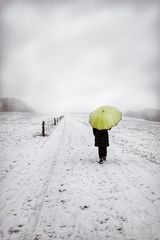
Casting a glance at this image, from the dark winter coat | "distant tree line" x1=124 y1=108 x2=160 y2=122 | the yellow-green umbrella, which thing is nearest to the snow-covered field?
the dark winter coat

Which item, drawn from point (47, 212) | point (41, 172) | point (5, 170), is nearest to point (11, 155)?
point (5, 170)

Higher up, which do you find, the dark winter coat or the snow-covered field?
the dark winter coat

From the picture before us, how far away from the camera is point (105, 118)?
8.48 metres

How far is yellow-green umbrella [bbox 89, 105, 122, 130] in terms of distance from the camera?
843 centimetres

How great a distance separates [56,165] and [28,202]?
3.69 metres

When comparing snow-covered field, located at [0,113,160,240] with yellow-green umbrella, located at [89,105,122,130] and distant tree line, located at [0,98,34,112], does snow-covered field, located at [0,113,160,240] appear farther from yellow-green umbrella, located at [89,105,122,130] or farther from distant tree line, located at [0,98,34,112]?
distant tree line, located at [0,98,34,112]

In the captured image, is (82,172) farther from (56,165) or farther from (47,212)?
(47,212)

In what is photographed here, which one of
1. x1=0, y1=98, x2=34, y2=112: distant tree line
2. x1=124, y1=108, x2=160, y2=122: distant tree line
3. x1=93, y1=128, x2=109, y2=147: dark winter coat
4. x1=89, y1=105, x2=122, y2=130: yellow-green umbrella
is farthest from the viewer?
A: x1=0, y1=98, x2=34, y2=112: distant tree line

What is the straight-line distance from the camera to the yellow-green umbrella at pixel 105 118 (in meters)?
8.43

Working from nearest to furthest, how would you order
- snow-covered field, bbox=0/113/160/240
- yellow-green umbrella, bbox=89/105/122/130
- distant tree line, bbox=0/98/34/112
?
snow-covered field, bbox=0/113/160/240, yellow-green umbrella, bbox=89/105/122/130, distant tree line, bbox=0/98/34/112

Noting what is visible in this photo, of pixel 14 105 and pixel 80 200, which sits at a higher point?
pixel 14 105

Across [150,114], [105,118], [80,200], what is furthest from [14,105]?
[80,200]

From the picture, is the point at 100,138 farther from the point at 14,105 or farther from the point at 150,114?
the point at 14,105

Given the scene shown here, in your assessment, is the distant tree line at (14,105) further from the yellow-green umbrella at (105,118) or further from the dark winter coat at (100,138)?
the yellow-green umbrella at (105,118)
